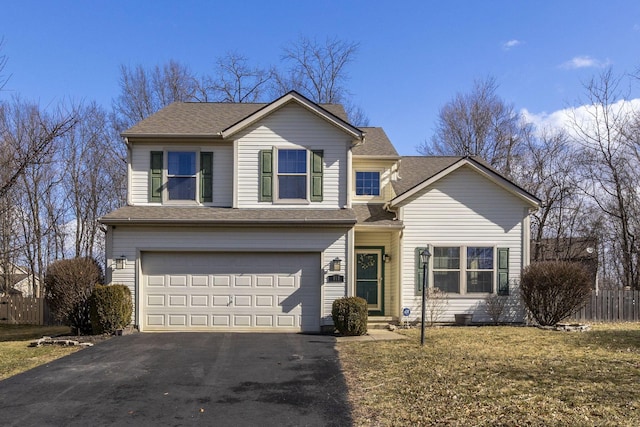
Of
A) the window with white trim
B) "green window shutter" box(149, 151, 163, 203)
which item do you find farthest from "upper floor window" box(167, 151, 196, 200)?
the window with white trim

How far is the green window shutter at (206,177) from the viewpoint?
576 inches

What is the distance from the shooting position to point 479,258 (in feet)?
50.1

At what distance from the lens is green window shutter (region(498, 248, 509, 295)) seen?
1517cm

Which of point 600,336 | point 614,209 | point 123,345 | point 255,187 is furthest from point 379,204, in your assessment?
point 614,209

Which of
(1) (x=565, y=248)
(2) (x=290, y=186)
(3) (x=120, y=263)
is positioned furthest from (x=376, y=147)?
(1) (x=565, y=248)

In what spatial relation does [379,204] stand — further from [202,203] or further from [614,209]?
[614,209]

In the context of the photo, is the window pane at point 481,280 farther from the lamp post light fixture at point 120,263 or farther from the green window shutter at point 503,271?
the lamp post light fixture at point 120,263

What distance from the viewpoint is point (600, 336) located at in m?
12.7

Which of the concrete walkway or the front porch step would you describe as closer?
the concrete walkway

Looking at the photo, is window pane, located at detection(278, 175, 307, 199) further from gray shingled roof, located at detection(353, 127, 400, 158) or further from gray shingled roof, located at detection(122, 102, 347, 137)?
gray shingled roof, located at detection(353, 127, 400, 158)

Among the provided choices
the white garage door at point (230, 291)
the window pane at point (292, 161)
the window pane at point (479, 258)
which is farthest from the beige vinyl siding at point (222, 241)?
the window pane at point (479, 258)

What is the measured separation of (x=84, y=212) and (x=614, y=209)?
2809 cm

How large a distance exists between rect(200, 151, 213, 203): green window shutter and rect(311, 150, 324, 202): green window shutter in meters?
2.85

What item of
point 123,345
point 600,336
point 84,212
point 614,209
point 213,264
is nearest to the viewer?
point 123,345
